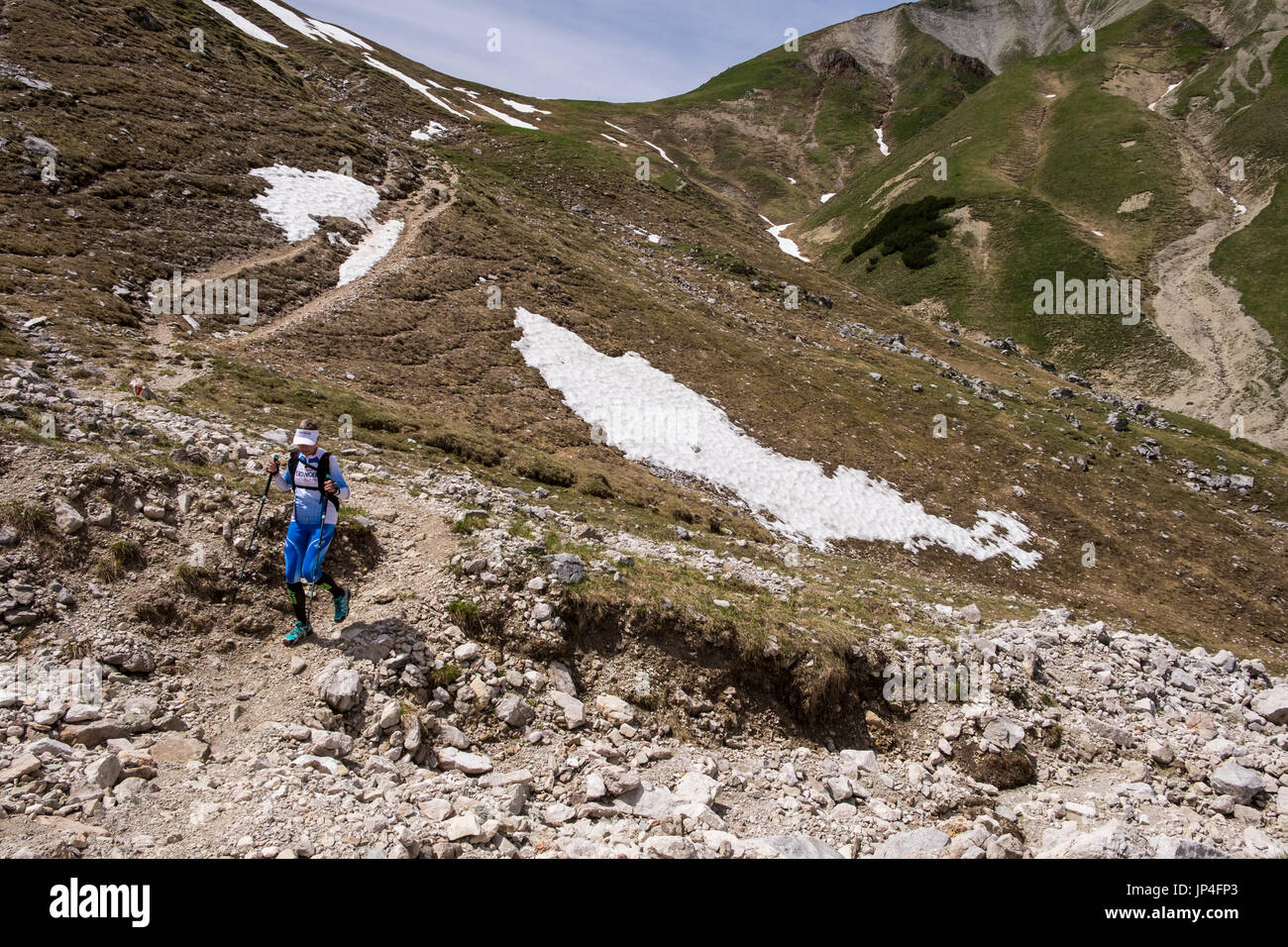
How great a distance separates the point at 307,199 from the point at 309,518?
118ft

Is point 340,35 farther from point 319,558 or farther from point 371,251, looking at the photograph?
point 319,558

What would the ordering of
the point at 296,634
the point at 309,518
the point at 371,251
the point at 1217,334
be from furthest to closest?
the point at 1217,334 < the point at 371,251 < the point at 309,518 < the point at 296,634

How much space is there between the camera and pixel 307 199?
119ft

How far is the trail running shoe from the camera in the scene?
28.6 ft

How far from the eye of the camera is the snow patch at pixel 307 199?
33.4m

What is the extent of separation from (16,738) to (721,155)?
147978 millimetres

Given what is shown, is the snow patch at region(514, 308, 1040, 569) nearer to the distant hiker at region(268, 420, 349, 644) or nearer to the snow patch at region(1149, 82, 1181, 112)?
the distant hiker at region(268, 420, 349, 644)

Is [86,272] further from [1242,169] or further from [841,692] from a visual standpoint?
[1242,169]

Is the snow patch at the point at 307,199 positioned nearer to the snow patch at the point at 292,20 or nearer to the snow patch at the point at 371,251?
the snow patch at the point at 371,251

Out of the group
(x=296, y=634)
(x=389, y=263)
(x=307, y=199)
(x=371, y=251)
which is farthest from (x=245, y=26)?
(x=296, y=634)

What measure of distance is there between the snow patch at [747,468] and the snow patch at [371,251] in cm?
972

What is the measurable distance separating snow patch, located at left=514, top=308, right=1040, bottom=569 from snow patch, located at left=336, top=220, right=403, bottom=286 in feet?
31.9

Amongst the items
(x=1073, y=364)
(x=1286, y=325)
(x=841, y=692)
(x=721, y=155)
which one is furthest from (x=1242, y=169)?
(x=841, y=692)

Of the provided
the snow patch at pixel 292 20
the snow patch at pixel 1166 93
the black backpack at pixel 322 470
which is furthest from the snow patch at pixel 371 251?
the snow patch at pixel 1166 93
